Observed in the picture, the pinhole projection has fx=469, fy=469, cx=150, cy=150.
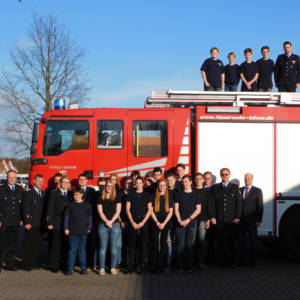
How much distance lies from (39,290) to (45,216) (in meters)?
2.15

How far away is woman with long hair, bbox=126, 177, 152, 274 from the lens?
8789 millimetres

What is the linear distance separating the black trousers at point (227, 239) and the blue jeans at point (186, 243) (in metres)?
0.68

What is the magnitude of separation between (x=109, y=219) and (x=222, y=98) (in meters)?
3.65

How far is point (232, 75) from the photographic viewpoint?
11.1 m

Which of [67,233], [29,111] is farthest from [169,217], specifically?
[29,111]

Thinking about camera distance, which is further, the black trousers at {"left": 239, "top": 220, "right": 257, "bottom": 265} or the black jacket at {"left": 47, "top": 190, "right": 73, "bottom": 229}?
the black trousers at {"left": 239, "top": 220, "right": 257, "bottom": 265}

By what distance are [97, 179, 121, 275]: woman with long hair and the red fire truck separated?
1034 mm

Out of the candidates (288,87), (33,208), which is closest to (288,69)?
(288,87)

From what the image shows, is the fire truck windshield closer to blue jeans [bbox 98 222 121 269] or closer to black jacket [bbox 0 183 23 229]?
black jacket [bbox 0 183 23 229]

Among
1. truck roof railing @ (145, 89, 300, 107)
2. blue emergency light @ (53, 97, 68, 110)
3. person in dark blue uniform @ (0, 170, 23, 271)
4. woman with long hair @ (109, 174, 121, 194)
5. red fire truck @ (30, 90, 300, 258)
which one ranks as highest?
truck roof railing @ (145, 89, 300, 107)

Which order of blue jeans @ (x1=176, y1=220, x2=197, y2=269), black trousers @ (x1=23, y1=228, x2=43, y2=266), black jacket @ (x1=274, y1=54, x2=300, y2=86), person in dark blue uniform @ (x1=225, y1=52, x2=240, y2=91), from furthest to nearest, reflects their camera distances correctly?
person in dark blue uniform @ (x1=225, y1=52, x2=240, y2=91)
black jacket @ (x1=274, y1=54, x2=300, y2=86)
black trousers @ (x1=23, y1=228, x2=43, y2=266)
blue jeans @ (x1=176, y1=220, x2=197, y2=269)

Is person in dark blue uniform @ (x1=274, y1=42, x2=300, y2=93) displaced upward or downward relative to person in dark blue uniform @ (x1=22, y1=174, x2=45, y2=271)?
upward

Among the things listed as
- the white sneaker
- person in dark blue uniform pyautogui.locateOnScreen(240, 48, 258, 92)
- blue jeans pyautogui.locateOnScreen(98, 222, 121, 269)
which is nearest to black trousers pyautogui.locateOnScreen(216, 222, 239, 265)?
blue jeans pyautogui.locateOnScreen(98, 222, 121, 269)

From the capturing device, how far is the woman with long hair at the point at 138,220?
8789 millimetres
